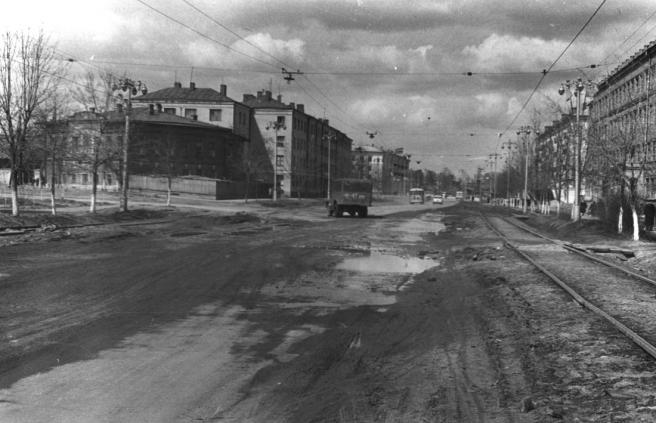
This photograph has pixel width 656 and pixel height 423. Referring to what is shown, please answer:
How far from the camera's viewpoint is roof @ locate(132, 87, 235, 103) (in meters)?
89.6

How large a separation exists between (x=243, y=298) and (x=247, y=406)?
560cm

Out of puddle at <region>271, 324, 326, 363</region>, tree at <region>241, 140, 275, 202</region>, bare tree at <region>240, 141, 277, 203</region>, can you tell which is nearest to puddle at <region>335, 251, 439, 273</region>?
puddle at <region>271, 324, 326, 363</region>

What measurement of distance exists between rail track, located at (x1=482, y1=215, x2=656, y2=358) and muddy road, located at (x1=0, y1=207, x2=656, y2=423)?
0.37 meters

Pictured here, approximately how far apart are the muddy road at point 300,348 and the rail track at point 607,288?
367 millimetres

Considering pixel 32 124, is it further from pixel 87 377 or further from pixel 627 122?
pixel 627 122

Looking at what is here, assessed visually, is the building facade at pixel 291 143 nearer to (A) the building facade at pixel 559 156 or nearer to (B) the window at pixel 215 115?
(B) the window at pixel 215 115

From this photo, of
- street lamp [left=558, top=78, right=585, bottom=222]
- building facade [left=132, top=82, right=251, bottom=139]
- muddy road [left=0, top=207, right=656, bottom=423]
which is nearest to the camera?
muddy road [left=0, top=207, right=656, bottom=423]

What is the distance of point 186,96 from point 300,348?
88.6m

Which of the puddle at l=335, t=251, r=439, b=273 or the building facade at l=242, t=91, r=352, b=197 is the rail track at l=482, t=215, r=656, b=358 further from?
the building facade at l=242, t=91, r=352, b=197

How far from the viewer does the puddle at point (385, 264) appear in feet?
51.2

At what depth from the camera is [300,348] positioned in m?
7.29

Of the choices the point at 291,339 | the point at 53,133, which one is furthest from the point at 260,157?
the point at 291,339

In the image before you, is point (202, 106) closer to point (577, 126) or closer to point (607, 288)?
point (577, 126)

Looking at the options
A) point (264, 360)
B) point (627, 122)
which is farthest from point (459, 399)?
point (627, 122)
